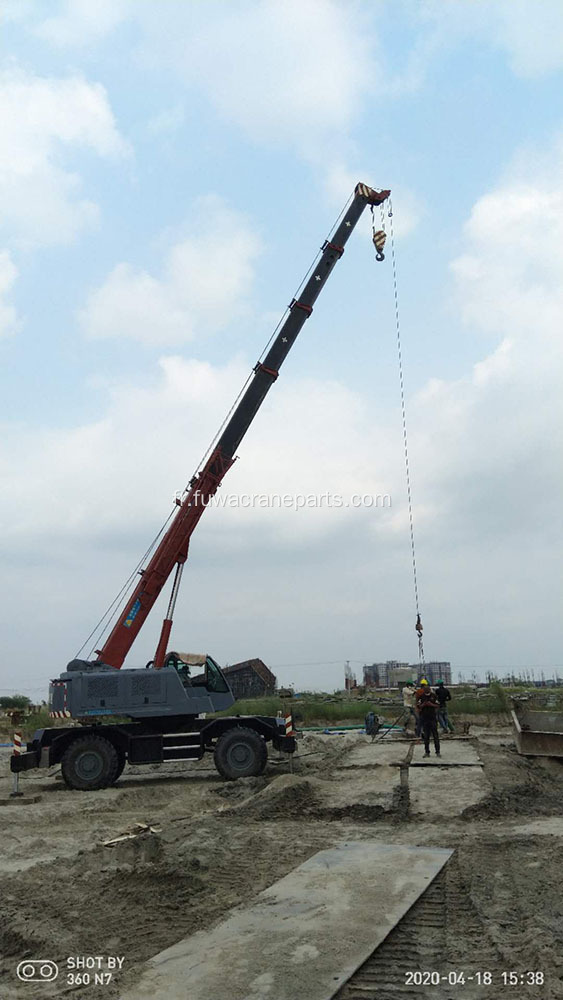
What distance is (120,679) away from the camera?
46.7 ft

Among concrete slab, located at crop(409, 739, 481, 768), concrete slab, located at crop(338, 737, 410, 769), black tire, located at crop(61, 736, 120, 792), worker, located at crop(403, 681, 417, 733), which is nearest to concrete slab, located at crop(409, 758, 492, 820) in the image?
concrete slab, located at crop(409, 739, 481, 768)

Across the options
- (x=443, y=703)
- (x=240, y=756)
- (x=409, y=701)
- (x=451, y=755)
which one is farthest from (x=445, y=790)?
(x=409, y=701)

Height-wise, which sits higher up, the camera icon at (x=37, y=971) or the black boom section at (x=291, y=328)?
the black boom section at (x=291, y=328)

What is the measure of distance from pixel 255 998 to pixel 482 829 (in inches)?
208

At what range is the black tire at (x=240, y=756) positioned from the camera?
1422 centimetres

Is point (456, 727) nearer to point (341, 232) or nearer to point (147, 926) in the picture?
point (341, 232)

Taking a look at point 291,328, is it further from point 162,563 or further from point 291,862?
point 291,862

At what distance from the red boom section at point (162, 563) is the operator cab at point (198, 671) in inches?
38.5

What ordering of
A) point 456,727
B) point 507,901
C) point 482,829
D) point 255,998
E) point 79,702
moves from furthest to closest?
point 456,727 < point 79,702 < point 482,829 < point 507,901 < point 255,998

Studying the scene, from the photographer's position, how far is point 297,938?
16.4 feet

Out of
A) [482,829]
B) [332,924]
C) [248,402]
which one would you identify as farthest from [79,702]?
[332,924]

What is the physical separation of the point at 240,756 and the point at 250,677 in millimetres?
21726

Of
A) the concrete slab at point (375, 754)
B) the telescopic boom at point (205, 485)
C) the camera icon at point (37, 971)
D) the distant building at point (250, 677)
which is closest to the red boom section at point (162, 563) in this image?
the telescopic boom at point (205, 485)
